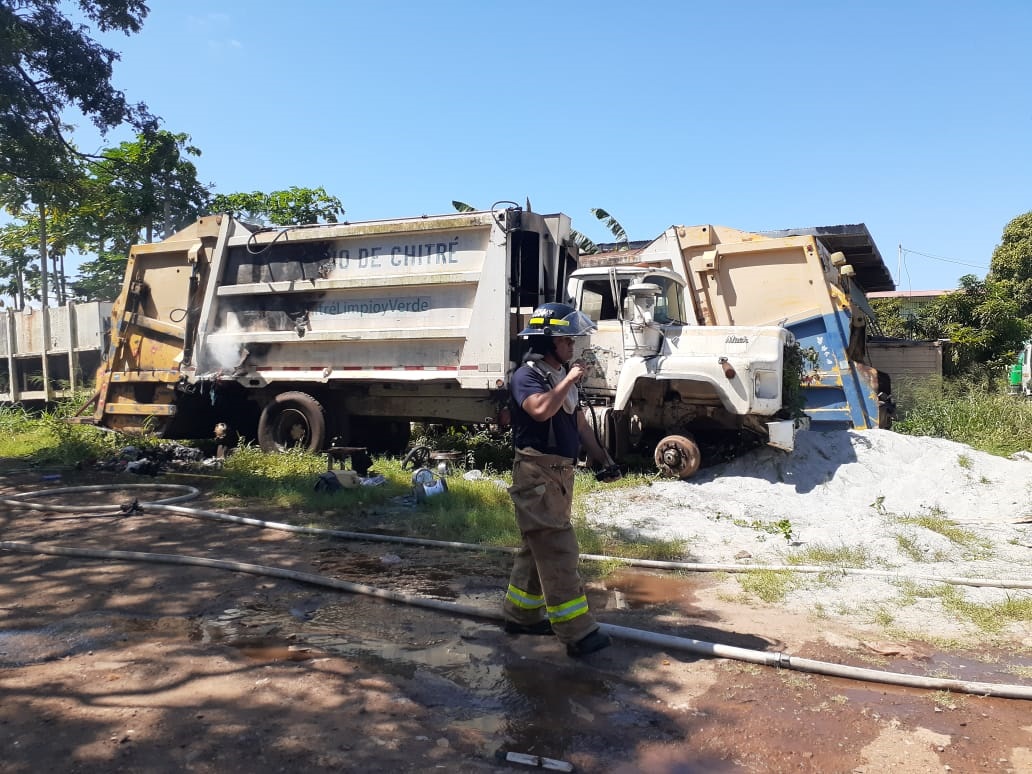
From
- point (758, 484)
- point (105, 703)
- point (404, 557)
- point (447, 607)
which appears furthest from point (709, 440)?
point (105, 703)

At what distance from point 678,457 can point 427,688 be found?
531 centimetres

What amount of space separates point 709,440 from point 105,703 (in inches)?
281

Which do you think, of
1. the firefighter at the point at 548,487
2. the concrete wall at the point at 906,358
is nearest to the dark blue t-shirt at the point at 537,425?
the firefighter at the point at 548,487

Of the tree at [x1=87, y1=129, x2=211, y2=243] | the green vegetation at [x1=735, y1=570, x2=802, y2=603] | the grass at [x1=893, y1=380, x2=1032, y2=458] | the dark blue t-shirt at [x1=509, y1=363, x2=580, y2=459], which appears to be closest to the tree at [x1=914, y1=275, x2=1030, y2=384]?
the grass at [x1=893, y1=380, x2=1032, y2=458]

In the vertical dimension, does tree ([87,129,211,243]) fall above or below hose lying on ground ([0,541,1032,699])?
above

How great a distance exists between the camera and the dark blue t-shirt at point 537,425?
3.76 m

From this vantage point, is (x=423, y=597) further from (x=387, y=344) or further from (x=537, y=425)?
(x=387, y=344)

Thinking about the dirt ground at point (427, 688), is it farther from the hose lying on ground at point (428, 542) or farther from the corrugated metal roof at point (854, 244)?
the corrugated metal roof at point (854, 244)

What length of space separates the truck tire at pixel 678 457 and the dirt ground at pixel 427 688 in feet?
10.7

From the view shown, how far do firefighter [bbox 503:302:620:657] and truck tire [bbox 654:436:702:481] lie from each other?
4.21 metres

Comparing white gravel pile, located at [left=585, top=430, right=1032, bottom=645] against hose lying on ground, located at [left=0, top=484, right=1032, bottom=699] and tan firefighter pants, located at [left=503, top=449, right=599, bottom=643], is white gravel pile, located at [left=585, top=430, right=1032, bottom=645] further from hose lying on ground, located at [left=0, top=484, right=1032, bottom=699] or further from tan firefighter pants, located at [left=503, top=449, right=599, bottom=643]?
tan firefighter pants, located at [left=503, top=449, right=599, bottom=643]

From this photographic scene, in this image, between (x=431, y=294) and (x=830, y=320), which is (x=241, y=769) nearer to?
(x=431, y=294)

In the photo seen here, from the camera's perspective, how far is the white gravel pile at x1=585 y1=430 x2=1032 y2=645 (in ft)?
14.7

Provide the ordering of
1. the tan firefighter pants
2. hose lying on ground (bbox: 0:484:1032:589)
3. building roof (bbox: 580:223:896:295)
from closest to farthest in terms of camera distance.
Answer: the tan firefighter pants, hose lying on ground (bbox: 0:484:1032:589), building roof (bbox: 580:223:896:295)
